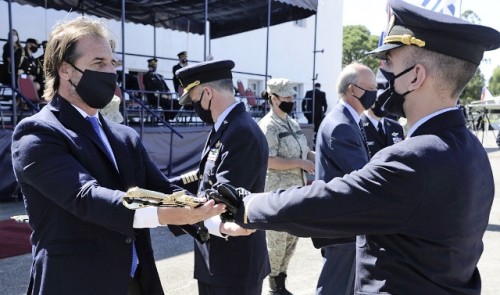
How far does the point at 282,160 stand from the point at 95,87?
2.69 m

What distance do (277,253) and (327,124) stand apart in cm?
147

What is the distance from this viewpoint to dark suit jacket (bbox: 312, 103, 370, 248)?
11.0 feet

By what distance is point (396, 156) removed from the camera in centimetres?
149

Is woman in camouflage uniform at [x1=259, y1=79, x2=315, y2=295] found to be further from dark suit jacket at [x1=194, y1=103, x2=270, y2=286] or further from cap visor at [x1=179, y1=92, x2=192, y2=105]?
dark suit jacket at [x1=194, y1=103, x2=270, y2=286]

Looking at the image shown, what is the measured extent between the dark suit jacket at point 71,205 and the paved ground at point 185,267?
2.51 meters

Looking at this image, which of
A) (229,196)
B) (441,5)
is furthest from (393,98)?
(441,5)

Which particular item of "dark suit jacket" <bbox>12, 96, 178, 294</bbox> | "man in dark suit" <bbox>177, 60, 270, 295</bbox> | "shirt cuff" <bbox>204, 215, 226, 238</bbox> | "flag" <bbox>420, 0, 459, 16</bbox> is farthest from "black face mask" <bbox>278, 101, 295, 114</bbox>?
"flag" <bbox>420, 0, 459, 16</bbox>

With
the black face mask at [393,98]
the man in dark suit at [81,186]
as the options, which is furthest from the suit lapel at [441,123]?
the man in dark suit at [81,186]

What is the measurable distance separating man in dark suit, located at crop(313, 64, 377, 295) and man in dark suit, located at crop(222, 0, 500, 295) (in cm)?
164

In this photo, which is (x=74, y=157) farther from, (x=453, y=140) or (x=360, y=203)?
(x=453, y=140)

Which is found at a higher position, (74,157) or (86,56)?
(86,56)

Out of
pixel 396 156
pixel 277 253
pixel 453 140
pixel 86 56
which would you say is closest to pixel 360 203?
pixel 396 156

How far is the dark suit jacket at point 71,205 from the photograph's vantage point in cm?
177

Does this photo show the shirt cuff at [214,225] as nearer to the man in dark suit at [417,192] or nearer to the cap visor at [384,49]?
the man in dark suit at [417,192]
